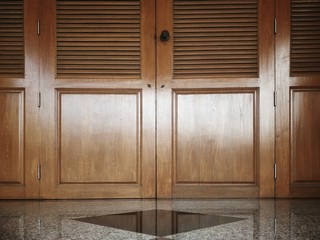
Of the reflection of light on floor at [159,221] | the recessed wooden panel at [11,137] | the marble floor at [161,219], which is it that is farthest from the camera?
the recessed wooden panel at [11,137]

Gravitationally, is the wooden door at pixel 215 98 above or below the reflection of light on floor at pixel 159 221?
above

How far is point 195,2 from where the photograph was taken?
3898 millimetres

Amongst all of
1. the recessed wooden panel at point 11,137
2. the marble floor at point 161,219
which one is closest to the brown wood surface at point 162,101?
the recessed wooden panel at point 11,137

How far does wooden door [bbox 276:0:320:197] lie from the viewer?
3.86 meters

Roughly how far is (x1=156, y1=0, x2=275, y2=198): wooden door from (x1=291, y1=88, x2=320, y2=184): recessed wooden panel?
175 mm

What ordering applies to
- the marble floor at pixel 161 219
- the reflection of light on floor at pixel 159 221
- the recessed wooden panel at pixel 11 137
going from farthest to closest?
the recessed wooden panel at pixel 11 137
the reflection of light on floor at pixel 159 221
the marble floor at pixel 161 219

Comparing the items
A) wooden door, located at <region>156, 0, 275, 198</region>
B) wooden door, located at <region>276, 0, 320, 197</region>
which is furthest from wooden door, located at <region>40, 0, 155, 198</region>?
wooden door, located at <region>276, 0, 320, 197</region>

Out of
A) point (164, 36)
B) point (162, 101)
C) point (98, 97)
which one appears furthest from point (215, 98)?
point (98, 97)

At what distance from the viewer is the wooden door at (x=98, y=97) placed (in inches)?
152

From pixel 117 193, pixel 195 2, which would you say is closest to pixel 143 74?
pixel 195 2

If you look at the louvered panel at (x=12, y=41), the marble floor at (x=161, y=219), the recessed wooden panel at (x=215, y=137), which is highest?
the louvered panel at (x=12, y=41)

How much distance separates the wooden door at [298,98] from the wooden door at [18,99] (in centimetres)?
177

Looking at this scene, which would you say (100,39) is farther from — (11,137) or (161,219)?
(161,219)

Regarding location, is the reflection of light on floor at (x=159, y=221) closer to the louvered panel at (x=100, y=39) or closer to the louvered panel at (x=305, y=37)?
the louvered panel at (x=100, y=39)
